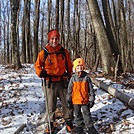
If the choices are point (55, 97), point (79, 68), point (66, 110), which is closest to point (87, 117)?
point (66, 110)

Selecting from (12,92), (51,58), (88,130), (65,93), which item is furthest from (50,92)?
(12,92)

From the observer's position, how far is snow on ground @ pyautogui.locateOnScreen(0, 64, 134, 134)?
5.74 metres

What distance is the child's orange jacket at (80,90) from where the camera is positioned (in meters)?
5.44

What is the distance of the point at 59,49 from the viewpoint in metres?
5.68

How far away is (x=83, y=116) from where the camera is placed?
5520 mm

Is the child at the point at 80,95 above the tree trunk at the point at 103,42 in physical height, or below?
below

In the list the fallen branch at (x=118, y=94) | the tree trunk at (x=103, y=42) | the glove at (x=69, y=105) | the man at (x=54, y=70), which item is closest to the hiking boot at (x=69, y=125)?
the man at (x=54, y=70)

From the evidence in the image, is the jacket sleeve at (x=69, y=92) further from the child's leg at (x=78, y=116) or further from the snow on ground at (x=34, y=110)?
the snow on ground at (x=34, y=110)

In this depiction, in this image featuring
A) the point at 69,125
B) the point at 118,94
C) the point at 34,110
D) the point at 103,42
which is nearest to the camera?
the point at 69,125

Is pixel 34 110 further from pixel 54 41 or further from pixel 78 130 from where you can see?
pixel 54 41

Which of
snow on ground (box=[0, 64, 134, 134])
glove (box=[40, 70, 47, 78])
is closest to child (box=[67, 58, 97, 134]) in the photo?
snow on ground (box=[0, 64, 134, 134])

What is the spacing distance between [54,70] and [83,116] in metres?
1.27

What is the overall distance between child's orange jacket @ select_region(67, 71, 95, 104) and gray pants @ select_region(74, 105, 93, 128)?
0.46 feet

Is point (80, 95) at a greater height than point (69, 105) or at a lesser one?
greater
